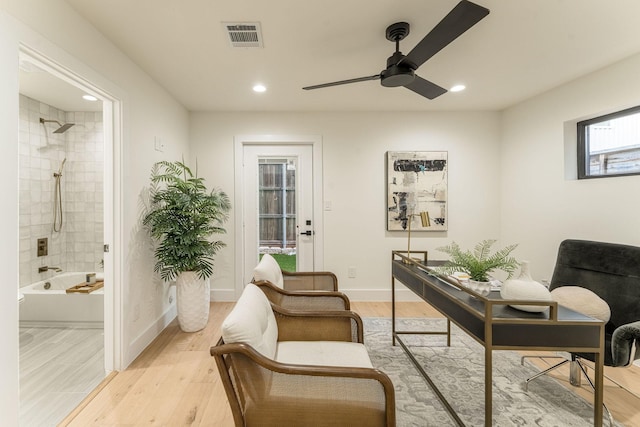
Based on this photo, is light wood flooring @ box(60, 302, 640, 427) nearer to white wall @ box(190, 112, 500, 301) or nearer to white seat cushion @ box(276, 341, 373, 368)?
white seat cushion @ box(276, 341, 373, 368)

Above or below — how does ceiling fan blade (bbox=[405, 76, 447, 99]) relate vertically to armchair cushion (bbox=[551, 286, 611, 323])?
above

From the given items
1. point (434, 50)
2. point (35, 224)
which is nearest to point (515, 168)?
point (434, 50)

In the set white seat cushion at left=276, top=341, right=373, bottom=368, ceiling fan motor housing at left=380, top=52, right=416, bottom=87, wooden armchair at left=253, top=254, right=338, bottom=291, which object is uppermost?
ceiling fan motor housing at left=380, top=52, right=416, bottom=87

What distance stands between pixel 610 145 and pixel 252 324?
347 centimetres

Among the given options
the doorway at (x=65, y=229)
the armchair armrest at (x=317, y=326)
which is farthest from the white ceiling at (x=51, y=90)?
the armchair armrest at (x=317, y=326)

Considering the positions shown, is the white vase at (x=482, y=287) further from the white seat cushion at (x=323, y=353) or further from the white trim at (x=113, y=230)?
the white trim at (x=113, y=230)

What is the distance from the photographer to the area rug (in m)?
1.75

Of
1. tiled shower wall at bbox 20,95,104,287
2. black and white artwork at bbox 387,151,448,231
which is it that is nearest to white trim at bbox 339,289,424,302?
black and white artwork at bbox 387,151,448,231

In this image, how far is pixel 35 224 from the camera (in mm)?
3236

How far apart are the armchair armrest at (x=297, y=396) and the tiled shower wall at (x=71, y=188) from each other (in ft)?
11.4

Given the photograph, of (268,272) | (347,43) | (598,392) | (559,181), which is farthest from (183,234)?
(559,181)

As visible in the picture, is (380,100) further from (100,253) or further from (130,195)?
(100,253)

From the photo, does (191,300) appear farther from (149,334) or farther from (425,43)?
(425,43)

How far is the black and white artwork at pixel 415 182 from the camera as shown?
3.78 m
